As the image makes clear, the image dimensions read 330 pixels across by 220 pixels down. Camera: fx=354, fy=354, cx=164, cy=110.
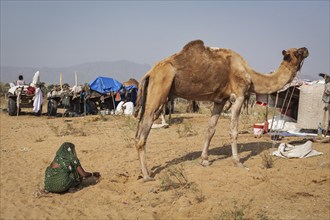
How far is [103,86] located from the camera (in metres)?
18.9

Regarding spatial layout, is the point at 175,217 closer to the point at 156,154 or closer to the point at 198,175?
the point at 198,175

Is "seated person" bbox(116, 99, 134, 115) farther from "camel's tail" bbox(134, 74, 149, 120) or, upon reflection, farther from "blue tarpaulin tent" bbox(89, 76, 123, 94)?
"camel's tail" bbox(134, 74, 149, 120)

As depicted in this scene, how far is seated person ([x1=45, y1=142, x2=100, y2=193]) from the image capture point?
237 inches

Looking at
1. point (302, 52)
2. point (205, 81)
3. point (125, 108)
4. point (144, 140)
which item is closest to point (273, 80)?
point (302, 52)

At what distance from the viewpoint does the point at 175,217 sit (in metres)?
4.79

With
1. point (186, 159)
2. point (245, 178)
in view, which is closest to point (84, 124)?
point (186, 159)

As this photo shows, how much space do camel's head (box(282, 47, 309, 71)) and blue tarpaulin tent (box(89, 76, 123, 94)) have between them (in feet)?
42.1

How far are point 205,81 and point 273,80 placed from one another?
5.28ft

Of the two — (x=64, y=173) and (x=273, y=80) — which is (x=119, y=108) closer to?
(x=273, y=80)

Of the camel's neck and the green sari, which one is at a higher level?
the camel's neck

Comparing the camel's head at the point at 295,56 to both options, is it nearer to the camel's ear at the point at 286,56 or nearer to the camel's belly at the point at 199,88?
the camel's ear at the point at 286,56

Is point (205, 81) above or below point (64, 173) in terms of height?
above

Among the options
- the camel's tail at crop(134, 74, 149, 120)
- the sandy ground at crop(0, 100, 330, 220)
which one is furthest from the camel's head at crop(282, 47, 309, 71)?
the camel's tail at crop(134, 74, 149, 120)

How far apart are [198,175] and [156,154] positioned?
236cm
